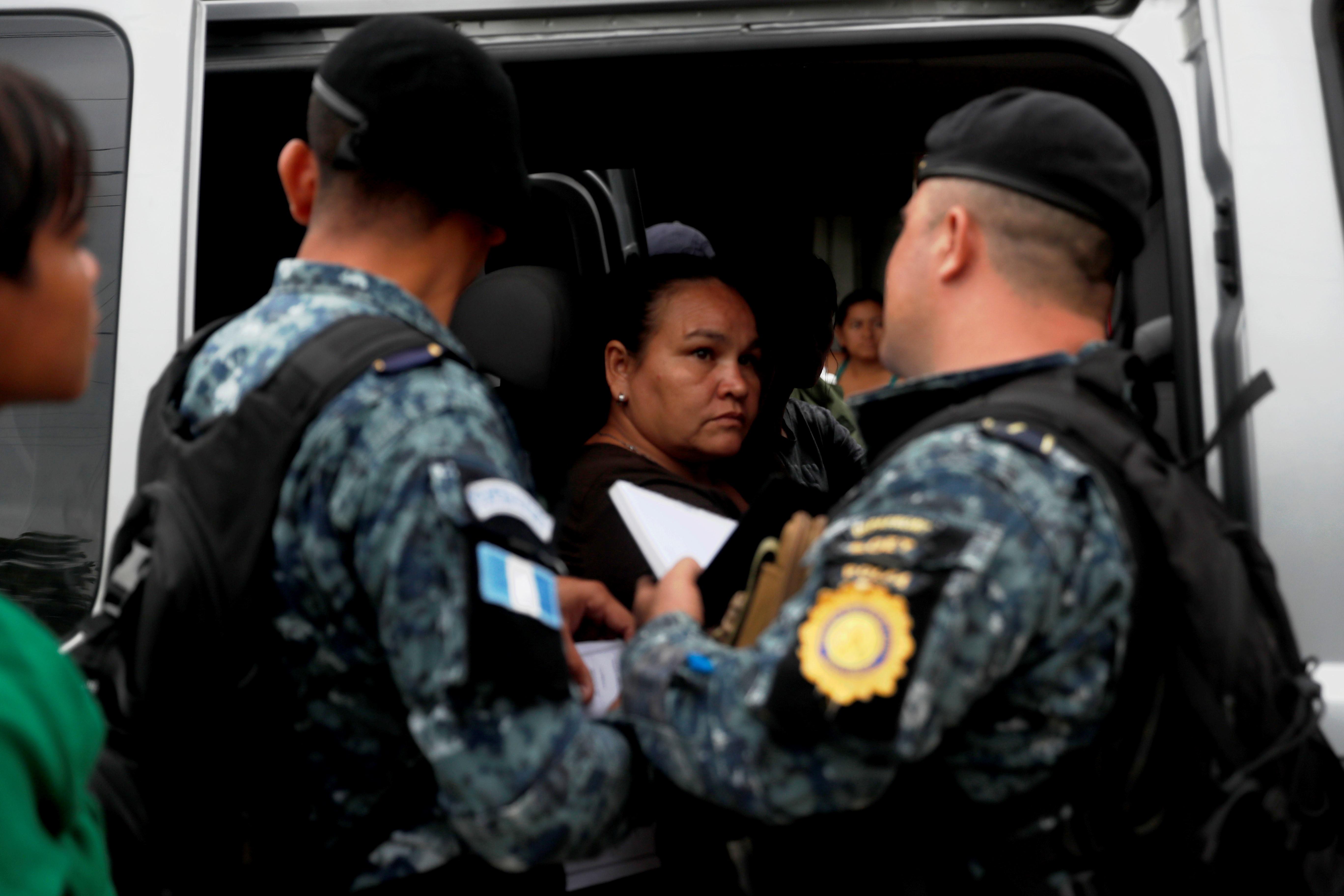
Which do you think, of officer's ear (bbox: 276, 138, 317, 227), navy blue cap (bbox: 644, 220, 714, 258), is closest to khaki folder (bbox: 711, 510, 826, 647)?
officer's ear (bbox: 276, 138, 317, 227)

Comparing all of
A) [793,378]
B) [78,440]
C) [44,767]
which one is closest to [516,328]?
[78,440]

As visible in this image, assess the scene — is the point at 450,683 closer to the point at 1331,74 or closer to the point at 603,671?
the point at 603,671

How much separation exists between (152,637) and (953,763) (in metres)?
0.87

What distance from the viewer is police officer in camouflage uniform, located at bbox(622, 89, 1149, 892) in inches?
45.3

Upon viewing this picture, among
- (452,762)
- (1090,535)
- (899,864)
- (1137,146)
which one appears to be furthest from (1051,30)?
(452,762)

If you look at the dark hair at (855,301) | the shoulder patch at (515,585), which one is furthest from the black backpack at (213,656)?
the dark hair at (855,301)

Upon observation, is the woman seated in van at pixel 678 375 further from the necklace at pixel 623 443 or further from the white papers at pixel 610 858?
the white papers at pixel 610 858

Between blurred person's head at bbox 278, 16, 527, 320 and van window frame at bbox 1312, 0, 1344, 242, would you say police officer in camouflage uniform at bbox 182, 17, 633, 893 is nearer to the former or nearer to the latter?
blurred person's head at bbox 278, 16, 527, 320

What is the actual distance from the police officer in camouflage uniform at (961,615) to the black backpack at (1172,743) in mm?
26

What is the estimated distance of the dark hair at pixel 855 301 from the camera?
5.36m

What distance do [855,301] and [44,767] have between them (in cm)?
484

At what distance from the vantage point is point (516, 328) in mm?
2260

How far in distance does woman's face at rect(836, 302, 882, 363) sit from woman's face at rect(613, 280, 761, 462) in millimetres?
2959

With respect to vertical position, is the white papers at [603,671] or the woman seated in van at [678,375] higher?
the woman seated in van at [678,375]
